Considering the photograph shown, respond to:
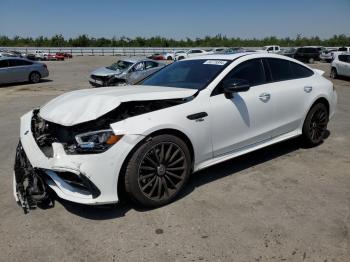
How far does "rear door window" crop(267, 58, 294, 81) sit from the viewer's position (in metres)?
5.40

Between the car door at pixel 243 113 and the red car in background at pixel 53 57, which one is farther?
the red car in background at pixel 53 57

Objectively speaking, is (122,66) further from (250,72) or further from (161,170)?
(161,170)

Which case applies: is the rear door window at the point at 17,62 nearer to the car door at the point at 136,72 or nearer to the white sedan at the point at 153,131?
the car door at the point at 136,72

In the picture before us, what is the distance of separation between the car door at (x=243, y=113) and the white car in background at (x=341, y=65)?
51.9 ft

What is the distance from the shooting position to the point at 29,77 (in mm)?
19531

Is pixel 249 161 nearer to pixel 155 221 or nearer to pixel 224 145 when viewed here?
pixel 224 145

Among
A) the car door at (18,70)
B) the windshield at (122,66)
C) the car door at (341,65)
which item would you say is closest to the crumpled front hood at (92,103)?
the windshield at (122,66)

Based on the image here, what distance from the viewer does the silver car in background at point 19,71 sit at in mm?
18413

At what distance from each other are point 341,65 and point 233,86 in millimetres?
17042

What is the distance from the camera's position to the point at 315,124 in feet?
19.9

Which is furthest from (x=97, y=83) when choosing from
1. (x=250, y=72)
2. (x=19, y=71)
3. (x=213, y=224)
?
(x=213, y=224)

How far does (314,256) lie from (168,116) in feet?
6.17

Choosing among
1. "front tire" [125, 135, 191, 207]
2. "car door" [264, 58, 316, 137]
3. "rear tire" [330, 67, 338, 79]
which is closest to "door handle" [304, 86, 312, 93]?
"car door" [264, 58, 316, 137]

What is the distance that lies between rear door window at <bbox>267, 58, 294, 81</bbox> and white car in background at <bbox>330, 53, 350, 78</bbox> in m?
15.1
